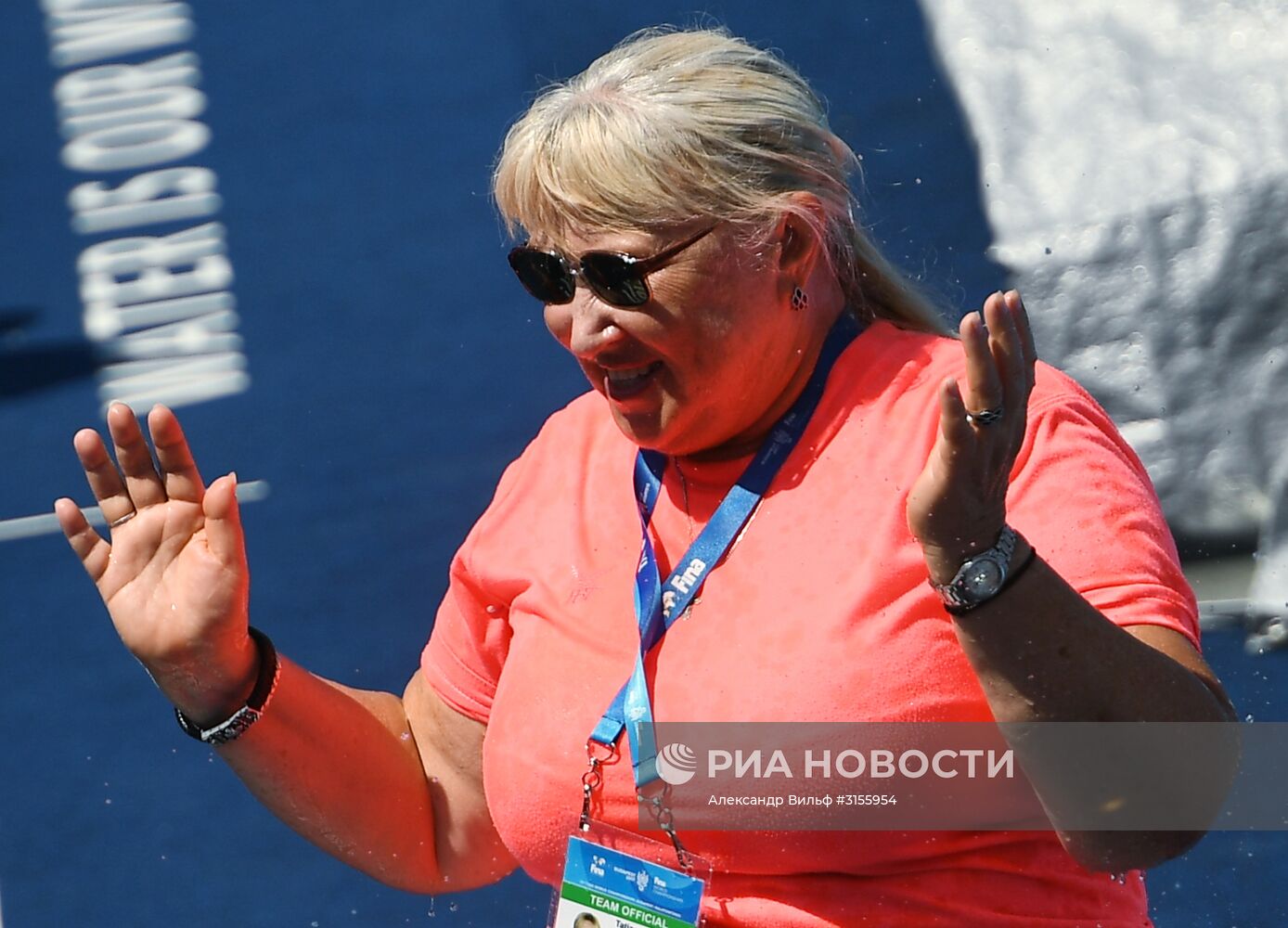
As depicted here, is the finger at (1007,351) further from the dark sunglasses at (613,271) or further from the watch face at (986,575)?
the dark sunglasses at (613,271)

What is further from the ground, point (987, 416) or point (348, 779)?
point (987, 416)

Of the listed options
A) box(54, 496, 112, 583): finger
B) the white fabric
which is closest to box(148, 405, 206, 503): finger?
box(54, 496, 112, 583): finger

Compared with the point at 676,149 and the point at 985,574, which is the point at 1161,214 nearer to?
the point at 676,149

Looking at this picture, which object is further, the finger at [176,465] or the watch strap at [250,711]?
the watch strap at [250,711]

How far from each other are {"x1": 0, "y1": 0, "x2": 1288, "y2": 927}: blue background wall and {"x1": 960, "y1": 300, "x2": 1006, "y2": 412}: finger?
1.26 m

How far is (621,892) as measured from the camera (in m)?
1.68

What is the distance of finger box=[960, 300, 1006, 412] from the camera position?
1.24m

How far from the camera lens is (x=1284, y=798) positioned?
2361 millimetres

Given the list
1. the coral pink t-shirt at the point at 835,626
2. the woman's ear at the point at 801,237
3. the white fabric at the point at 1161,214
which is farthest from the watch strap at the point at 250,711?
the white fabric at the point at 1161,214

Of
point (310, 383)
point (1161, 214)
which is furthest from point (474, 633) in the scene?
point (1161, 214)

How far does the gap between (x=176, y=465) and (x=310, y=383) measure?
2.49 feet

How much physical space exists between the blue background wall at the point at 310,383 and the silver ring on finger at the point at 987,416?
49.6 inches

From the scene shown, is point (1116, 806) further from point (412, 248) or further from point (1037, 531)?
point (412, 248)

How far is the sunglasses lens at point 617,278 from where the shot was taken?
65.9 inches
